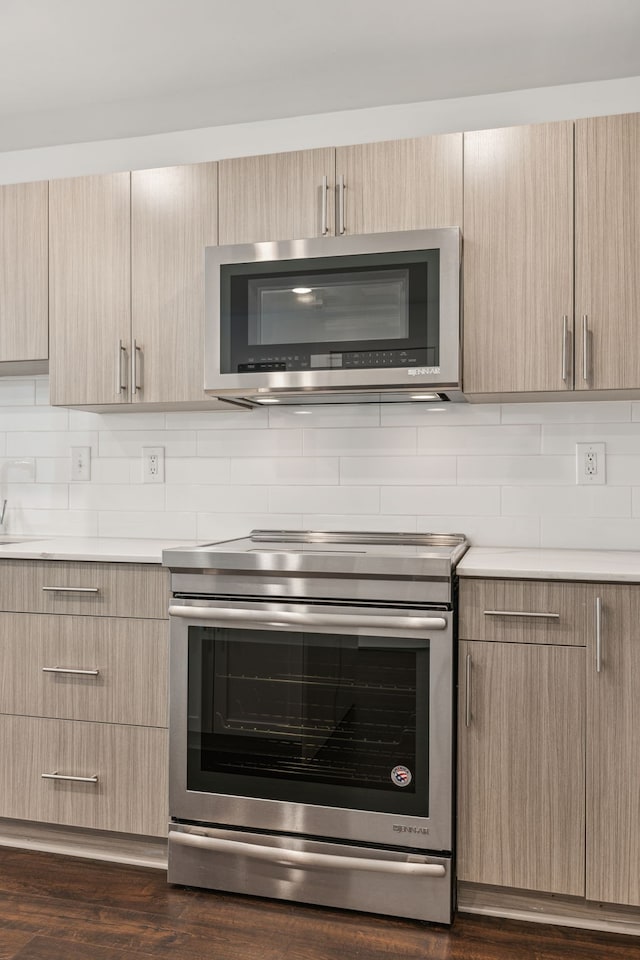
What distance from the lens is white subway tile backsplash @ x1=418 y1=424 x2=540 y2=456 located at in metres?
2.63

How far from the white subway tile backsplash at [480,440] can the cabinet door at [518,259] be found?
1.10 ft

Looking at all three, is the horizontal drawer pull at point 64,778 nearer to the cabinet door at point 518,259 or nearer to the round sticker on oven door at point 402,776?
the round sticker on oven door at point 402,776

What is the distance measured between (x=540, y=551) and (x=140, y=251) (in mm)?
1699

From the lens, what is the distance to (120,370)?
2.66m

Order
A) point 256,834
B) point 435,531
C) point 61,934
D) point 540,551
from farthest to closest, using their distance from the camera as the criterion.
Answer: point 435,531, point 540,551, point 256,834, point 61,934

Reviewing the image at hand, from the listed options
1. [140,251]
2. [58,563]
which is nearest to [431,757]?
[58,563]

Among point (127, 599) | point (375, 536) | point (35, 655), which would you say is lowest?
point (35, 655)

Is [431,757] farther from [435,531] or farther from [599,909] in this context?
[435,531]

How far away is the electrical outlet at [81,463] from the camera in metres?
3.07

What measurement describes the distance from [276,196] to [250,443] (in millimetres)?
890

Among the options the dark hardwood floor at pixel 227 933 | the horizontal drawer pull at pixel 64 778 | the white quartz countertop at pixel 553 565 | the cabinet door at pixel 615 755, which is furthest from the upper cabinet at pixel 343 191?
the dark hardwood floor at pixel 227 933

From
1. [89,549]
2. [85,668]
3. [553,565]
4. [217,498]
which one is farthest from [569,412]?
[85,668]

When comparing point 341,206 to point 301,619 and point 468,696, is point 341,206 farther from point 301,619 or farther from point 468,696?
point 468,696

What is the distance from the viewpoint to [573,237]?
2.29 metres
